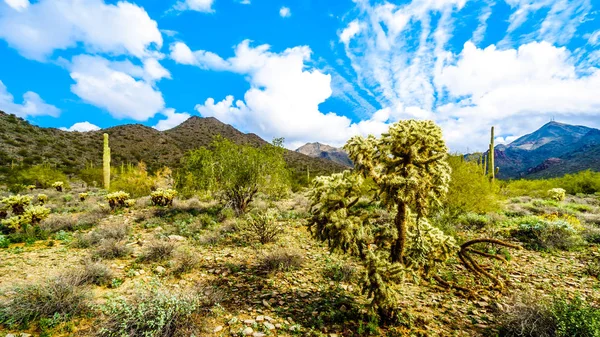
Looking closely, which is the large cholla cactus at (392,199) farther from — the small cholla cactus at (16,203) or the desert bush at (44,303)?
the small cholla cactus at (16,203)

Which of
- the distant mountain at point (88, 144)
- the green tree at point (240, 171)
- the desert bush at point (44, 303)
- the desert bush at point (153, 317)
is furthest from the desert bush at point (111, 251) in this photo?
the distant mountain at point (88, 144)

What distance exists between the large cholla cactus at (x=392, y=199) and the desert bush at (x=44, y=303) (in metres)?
4.49

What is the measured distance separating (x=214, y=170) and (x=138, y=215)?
13.5ft

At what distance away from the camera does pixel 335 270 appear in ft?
22.3

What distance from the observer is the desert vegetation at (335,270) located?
405cm

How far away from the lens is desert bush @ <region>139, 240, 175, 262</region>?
7.17 metres

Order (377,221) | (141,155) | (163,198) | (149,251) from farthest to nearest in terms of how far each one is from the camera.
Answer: (141,155)
(163,198)
(377,221)
(149,251)

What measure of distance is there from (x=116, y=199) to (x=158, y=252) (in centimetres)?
788

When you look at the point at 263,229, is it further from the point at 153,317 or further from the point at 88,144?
the point at 88,144

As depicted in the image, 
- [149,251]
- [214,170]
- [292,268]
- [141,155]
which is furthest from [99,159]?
[292,268]

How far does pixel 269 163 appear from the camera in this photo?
12789 mm

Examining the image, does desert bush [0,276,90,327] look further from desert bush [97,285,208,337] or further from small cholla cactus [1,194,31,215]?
small cholla cactus [1,194,31,215]

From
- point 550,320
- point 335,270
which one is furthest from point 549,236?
point 335,270

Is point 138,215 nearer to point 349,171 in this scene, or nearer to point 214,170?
point 214,170
